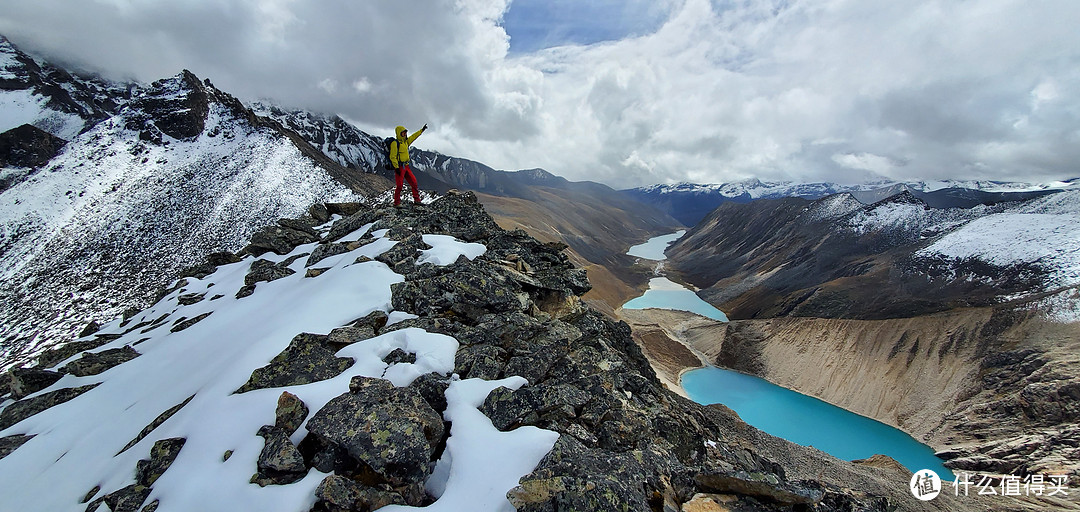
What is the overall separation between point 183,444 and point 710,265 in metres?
155

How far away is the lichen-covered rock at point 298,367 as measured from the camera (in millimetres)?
7684

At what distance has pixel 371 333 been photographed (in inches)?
366

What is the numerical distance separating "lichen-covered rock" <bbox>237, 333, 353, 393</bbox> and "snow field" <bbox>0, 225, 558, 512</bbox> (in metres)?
0.30

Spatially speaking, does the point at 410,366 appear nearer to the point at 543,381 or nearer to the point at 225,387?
the point at 543,381

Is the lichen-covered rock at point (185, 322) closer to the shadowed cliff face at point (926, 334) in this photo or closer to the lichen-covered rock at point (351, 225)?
the lichen-covered rock at point (351, 225)

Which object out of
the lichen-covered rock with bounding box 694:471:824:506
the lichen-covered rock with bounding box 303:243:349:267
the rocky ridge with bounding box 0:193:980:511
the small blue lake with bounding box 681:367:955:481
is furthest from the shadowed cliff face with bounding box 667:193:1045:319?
the lichen-covered rock with bounding box 303:243:349:267

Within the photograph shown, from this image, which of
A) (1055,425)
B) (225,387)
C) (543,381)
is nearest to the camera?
(225,387)

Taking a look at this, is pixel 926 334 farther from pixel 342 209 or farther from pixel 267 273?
pixel 267 273

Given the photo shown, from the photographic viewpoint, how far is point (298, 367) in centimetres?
792

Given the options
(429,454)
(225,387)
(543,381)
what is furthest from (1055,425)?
(225,387)

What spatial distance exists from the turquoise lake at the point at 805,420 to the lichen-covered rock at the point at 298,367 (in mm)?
56199

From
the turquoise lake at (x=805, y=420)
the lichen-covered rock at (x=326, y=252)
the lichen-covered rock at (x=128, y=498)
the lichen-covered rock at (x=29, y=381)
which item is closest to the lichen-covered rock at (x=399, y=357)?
the lichen-covered rock at (x=128, y=498)

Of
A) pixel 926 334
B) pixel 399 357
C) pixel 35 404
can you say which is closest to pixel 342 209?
pixel 35 404

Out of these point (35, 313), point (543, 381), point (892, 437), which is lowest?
point (35, 313)
